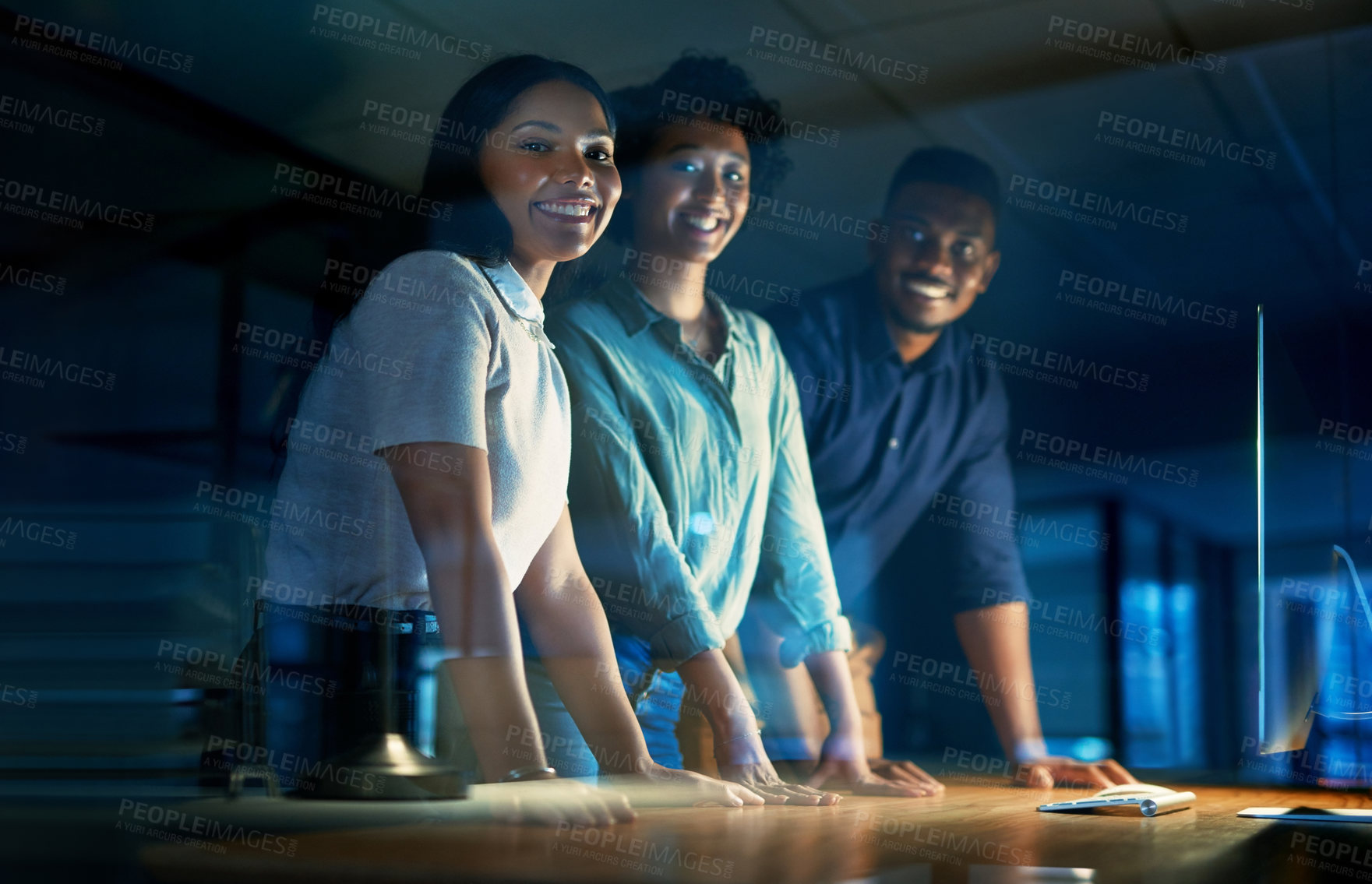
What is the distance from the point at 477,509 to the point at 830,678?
93cm

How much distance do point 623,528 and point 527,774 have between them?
1.69 feet

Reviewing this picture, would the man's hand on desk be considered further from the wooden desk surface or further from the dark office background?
the wooden desk surface

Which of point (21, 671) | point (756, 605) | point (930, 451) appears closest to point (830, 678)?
point (756, 605)

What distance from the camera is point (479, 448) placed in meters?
1.87

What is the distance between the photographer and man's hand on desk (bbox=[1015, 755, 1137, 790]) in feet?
7.82

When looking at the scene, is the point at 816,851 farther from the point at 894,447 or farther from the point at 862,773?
the point at 894,447

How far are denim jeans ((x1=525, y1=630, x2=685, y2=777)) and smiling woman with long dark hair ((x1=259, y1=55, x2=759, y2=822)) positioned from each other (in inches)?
0.9

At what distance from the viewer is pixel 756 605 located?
233 centimetres

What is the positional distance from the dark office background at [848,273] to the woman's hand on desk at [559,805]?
59 centimetres

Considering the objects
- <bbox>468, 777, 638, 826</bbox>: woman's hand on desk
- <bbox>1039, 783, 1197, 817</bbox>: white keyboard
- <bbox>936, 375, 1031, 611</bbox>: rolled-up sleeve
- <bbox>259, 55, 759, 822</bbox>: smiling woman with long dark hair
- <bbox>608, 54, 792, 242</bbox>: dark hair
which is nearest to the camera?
<bbox>468, 777, 638, 826</bbox>: woman's hand on desk

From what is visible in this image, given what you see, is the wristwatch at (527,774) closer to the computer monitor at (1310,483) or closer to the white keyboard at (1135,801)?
the white keyboard at (1135,801)

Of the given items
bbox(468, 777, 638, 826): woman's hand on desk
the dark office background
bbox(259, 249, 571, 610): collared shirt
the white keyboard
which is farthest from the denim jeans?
the white keyboard

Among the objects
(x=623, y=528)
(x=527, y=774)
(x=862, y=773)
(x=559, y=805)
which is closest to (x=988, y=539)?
(x=862, y=773)

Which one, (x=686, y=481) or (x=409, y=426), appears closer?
(x=409, y=426)
